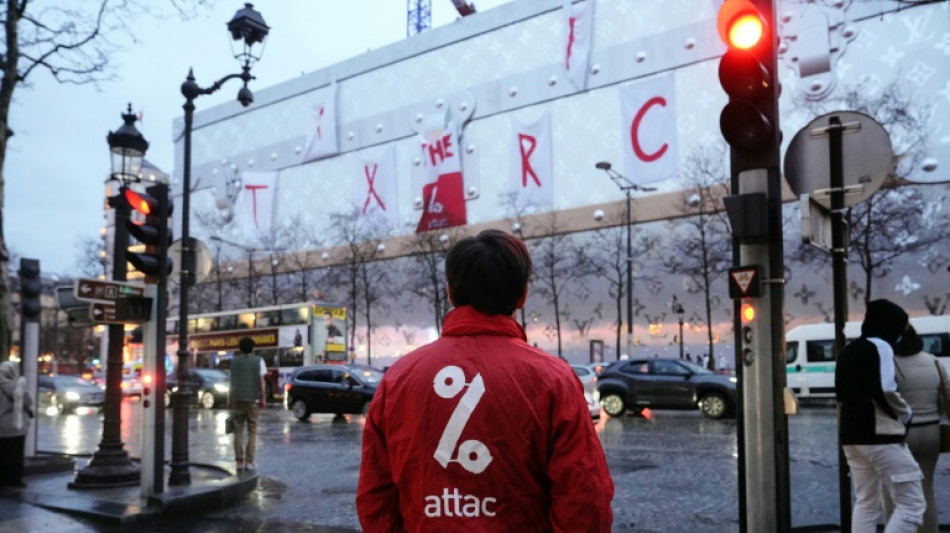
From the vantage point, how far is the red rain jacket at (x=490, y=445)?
2.21 metres

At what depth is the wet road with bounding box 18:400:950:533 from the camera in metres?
8.01

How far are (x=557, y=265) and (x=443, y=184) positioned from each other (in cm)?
794

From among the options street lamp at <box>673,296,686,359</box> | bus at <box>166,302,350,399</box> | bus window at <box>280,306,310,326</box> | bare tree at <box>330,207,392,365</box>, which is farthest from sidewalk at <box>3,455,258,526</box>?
bare tree at <box>330,207,392,365</box>

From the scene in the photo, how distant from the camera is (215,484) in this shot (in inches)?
375

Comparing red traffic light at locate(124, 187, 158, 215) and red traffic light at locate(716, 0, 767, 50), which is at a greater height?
red traffic light at locate(716, 0, 767, 50)

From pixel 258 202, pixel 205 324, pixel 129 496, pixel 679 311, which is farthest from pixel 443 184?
pixel 129 496

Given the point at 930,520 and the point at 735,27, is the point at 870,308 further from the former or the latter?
the point at 735,27

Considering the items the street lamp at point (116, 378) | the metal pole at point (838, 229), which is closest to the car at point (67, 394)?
the street lamp at point (116, 378)

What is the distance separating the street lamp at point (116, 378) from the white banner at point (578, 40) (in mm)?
32973

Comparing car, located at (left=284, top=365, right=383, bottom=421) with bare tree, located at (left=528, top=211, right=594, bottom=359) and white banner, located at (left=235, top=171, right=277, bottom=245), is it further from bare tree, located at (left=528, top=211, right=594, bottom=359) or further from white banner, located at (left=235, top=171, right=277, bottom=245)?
white banner, located at (left=235, top=171, right=277, bottom=245)

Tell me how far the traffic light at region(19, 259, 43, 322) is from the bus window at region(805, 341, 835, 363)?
70.5ft

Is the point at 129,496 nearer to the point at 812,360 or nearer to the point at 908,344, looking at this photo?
the point at 908,344

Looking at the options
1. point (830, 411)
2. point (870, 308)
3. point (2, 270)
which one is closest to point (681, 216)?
point (830, 411)

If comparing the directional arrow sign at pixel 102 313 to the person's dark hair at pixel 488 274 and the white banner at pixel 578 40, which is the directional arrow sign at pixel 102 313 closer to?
the person's dark hair at pixel 488 274
